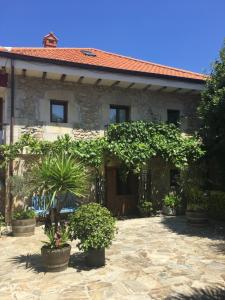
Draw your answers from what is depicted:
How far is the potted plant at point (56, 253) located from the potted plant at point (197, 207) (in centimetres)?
605

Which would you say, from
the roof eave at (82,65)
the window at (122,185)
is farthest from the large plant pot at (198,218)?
the roof eave at (82,65)

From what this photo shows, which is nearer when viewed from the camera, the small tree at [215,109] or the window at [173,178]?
the small tree at [215,109]

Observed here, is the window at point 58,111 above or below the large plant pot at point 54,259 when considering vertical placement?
above

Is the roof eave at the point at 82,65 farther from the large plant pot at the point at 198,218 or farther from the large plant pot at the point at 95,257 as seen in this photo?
the large plant pot at the point at 95,257

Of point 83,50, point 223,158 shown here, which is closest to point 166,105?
point 223,158

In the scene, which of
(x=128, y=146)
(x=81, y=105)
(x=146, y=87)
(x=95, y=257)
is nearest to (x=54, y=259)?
(x=95, y=257)

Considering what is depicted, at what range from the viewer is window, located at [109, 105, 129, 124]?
15373 millimetres

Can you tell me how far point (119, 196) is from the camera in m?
15.3

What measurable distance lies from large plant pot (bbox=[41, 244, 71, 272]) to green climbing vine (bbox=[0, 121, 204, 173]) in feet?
17.9

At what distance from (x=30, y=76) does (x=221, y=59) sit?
289 inches

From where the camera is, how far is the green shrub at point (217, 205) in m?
13.9

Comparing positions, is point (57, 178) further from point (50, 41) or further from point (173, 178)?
point (50, 41)

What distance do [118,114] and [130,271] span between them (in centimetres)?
899

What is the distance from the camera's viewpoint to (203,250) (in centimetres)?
937
